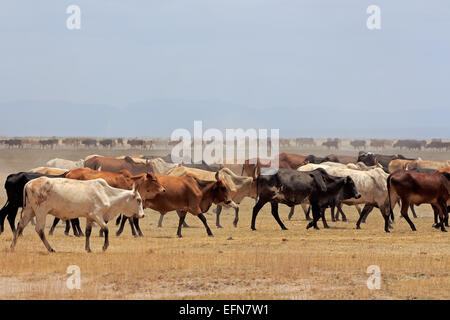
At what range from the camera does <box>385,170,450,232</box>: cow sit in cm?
2681

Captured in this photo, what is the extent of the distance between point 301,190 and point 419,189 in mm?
3609

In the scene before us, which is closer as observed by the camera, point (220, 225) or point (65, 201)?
point (65, 201)

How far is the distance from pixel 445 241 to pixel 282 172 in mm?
5961

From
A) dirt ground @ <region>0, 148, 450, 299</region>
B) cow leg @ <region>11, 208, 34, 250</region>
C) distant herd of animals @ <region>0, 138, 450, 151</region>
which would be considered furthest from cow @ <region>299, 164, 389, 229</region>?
distant herd of animals @ <region>0, 138, 450, 151</region>

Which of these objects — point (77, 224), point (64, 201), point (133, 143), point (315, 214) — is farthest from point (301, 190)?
point (133, 143)

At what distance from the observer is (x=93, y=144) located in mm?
121562

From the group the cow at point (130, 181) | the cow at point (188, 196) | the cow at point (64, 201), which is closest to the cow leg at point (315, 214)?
the cow at point (188, 196)

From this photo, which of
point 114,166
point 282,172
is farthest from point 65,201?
point 114,166

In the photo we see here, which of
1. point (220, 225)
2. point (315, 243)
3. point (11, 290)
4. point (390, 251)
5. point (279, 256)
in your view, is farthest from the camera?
point (220, 225)

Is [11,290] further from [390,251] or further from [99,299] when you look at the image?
[390,251]

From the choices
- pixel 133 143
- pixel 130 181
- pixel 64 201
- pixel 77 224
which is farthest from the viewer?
pixel 133 143

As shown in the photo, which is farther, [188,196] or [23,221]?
[188,196]

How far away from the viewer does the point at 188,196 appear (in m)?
24.8

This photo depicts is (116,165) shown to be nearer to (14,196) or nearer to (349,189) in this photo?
(349,189)
